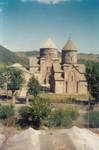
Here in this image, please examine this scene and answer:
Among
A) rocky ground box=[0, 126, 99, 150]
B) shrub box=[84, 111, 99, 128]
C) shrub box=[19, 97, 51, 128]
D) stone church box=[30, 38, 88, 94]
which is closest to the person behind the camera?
rocky ground box=[0, 126, 99, 150]

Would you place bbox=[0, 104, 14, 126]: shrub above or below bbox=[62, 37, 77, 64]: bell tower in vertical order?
below

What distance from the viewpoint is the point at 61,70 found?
2488 cm

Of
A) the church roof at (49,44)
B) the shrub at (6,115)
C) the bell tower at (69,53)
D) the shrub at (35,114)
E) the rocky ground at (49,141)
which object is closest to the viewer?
the rocky ground at (49,141)

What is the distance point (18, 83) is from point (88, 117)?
9.21 m

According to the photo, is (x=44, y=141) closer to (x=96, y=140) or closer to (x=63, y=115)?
(x=96, y=140)

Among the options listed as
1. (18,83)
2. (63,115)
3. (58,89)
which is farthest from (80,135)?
(58,89)

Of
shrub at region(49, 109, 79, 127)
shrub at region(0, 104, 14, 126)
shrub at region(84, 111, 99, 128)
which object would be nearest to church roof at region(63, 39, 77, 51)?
shrub at region(84, 111, 99, 128)

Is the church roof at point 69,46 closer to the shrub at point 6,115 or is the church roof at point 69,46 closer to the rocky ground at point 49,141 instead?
the shrub at point 6,115

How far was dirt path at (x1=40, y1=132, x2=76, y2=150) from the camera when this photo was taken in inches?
357

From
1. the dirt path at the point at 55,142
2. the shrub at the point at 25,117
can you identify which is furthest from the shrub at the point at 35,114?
the dirt path at the point at 55,142

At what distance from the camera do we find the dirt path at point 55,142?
9.08 metres

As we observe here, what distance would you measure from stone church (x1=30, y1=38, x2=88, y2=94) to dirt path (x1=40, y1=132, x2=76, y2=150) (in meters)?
13.3

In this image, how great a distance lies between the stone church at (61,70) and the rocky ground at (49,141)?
13.1m

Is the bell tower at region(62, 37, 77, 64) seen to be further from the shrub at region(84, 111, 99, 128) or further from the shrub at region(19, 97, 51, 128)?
the shrub at region(19, 97, 51, 128)
